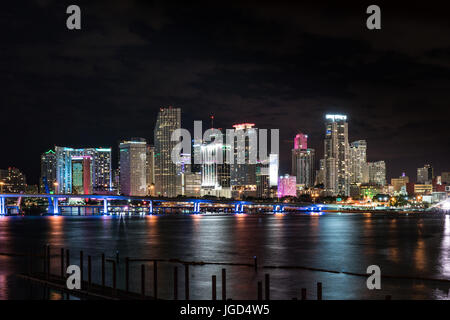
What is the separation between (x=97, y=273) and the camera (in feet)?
→ 127

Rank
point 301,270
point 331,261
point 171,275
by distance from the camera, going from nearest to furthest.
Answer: point 171,275
point 301,270
point 331,261

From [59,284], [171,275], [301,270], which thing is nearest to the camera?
[59,284]

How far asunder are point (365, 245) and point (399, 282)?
37196mm

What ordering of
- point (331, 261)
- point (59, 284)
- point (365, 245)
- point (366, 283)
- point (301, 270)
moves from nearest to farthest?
point (59, 284) < point (366, 283) < point (301, 270) < point (331, 261) < point (365, 245)

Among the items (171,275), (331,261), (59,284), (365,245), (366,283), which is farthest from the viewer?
(365,245)

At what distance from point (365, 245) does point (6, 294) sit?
51817 mm
